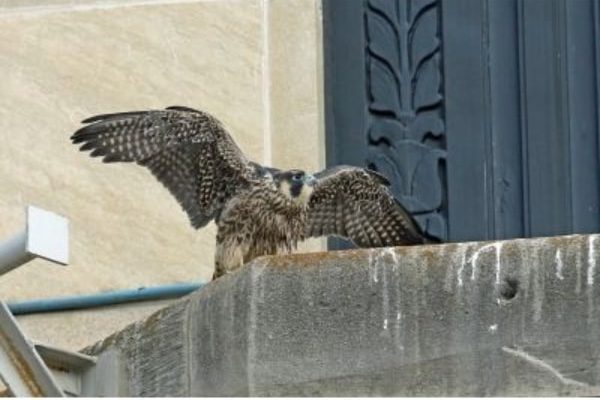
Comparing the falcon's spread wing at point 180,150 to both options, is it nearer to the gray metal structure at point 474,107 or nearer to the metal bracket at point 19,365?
the gray metal structure at point 474,107

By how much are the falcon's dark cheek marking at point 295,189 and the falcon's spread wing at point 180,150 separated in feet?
0.55

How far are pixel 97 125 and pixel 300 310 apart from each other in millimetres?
2175

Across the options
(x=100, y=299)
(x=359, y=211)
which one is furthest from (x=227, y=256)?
(x=359, y=211)

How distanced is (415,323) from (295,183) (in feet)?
6.71

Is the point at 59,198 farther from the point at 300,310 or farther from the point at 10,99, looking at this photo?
the point at 300,310

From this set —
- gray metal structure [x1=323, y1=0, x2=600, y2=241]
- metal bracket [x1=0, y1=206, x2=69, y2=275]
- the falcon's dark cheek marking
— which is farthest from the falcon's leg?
metal bracket [x1=0, y1=206, x2=69, y2=275]

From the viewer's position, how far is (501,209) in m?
13.5

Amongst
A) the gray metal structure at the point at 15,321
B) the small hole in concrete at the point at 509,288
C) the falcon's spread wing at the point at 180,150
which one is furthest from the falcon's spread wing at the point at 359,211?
the gray metal structure at the point at 15,321

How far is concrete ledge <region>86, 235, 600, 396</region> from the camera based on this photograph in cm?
1142

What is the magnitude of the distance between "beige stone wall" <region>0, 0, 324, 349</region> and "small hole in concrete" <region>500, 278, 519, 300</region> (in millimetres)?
2188

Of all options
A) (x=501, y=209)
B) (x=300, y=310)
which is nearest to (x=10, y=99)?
(x=501, y=209)

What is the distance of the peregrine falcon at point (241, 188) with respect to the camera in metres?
13.6

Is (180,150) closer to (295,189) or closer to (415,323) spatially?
(295,189)

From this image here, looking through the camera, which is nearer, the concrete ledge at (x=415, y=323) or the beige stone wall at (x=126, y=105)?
the concrete ledge at (x=415, y=323)
